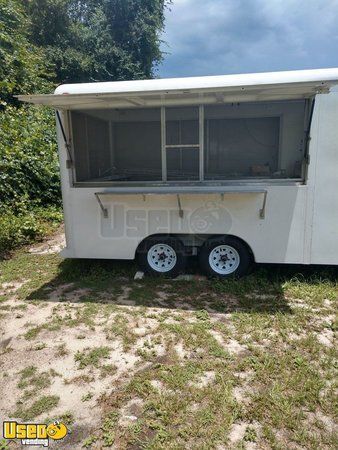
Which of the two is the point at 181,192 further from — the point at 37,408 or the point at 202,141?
the point at 37,408

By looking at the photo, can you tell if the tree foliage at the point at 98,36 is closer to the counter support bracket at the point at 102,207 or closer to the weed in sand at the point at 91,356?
the counter support bracket at the point at 102,207

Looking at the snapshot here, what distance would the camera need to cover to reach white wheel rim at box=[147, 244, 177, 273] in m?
4.72

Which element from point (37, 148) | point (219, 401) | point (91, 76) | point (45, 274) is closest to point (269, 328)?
point (219, 401)

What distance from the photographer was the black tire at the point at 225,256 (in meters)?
4.50


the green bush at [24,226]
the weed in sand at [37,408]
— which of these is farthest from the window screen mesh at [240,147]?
the green bush at [24,226]

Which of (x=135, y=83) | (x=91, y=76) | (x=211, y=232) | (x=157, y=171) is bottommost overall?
(x=211, y=232)

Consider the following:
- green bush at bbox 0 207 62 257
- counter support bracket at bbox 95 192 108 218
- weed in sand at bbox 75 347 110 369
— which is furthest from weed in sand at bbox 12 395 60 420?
green bush at bbox 0 207 62 257

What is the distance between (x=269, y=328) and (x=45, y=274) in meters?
3.28

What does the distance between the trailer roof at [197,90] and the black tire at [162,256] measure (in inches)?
70.3

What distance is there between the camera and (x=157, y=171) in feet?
15.3

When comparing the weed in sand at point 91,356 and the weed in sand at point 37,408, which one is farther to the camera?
the weed in sand at point 91,356

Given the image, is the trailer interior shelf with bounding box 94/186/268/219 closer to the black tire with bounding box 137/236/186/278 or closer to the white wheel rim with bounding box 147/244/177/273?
the black tire with bounding box 137/236/186/278

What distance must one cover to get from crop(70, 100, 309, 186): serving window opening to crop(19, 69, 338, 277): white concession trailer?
1 centimetres

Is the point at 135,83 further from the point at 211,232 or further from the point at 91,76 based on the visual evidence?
the point at 91,76
